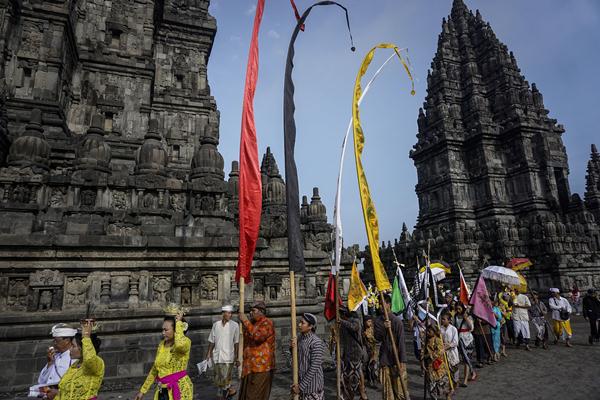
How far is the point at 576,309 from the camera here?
20438mm

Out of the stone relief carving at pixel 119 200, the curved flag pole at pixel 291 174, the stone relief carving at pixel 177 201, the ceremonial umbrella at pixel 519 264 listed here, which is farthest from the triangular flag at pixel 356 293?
the ceremonial umbrella at pixel 519 264

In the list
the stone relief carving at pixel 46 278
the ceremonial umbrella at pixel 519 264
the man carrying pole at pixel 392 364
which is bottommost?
the man carrying pole at pixel 392 364

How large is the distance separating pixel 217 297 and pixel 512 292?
32.7 ft

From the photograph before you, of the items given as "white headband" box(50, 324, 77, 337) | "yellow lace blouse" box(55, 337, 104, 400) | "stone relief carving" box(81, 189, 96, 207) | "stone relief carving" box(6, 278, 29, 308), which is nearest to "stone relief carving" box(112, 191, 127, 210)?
"stone relief carving" box(81, 189, 96, 207)

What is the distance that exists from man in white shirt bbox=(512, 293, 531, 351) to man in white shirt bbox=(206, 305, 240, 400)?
977 centimetres

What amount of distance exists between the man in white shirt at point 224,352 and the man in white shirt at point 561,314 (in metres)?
10.3

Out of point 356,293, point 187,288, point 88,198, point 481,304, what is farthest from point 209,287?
point 481,304

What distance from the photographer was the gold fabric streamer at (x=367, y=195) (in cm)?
624

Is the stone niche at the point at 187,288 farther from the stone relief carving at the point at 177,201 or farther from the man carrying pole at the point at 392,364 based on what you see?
the man carrying pole at the point at 392,364

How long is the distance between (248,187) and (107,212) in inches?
289

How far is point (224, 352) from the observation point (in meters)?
6.64

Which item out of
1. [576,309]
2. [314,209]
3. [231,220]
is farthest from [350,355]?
[576,309]

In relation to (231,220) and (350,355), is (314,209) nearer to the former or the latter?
(231,220)

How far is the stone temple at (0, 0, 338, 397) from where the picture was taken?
8.55 m
